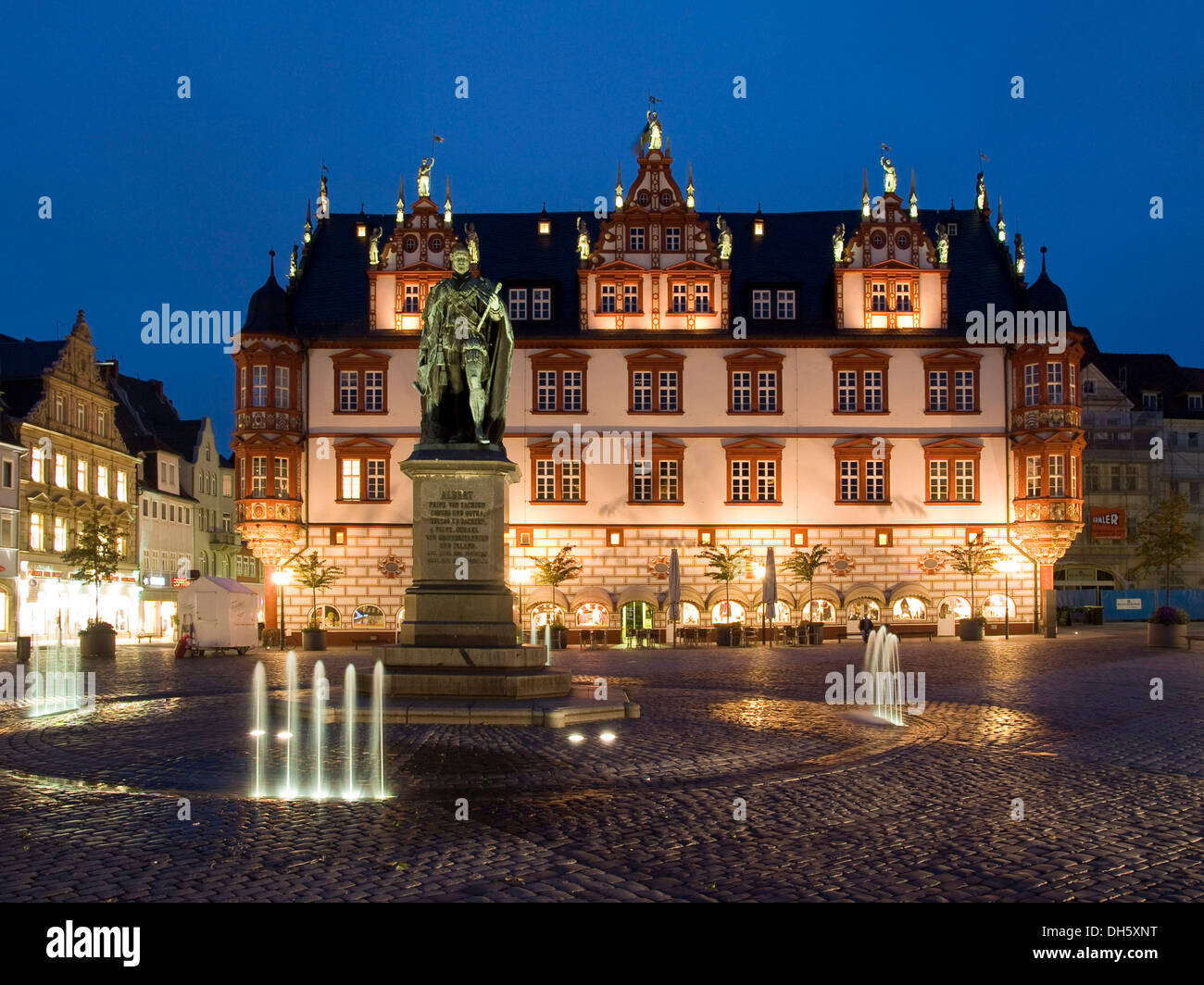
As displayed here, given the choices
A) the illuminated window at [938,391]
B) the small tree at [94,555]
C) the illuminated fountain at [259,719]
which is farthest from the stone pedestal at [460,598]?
the illuminated window at [938,391]

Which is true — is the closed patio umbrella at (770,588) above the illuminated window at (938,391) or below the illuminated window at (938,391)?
below

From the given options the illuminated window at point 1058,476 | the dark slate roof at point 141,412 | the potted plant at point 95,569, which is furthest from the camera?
the dark slate roof at point 141,412

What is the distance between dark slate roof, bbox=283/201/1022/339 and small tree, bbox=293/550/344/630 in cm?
833

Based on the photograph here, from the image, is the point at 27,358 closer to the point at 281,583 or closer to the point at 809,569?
the point at 281,583

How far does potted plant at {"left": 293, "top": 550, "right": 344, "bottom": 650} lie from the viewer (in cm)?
4194

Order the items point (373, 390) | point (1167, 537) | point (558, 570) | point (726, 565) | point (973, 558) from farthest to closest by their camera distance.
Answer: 1. point (1167, 537)
2. point (373, 390)
3. point (973, 558)
4. point (558, 570)
5. point (726, 565)

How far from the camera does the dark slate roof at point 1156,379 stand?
7238cm

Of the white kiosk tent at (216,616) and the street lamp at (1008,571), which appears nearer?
the white kiosk tent at (216,616)

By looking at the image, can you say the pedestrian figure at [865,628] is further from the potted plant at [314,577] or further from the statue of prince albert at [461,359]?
the statue of prince albert at [461,359]

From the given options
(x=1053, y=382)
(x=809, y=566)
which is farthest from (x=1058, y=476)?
(x=809, y=566)

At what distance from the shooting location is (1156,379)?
73875mm

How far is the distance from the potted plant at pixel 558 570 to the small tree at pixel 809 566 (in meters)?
7.59

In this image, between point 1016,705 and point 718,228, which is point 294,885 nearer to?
point 1016,705

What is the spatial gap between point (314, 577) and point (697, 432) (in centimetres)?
1448
